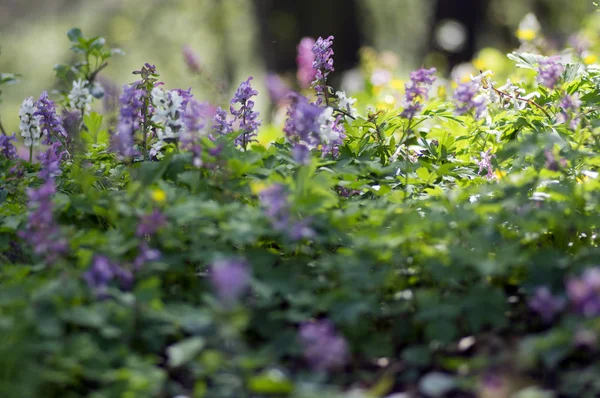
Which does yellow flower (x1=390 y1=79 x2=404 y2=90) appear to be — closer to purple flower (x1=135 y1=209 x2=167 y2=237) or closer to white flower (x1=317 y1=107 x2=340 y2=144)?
white flower (x1=317 y1=107 x2=340 y2=144)

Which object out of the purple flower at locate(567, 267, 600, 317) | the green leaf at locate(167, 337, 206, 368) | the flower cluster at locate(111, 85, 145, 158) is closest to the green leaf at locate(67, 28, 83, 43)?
the flower cluster at locate(111, 85, 145, 158)

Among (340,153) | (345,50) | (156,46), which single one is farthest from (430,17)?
(340,153)

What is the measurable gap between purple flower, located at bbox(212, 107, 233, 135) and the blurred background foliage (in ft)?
19.2

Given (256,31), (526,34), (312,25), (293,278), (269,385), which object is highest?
(256,31)

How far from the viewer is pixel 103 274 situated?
1.93 m

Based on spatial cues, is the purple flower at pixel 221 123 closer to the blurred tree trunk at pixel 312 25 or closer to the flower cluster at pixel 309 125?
the flower cluster at pixel 309 125

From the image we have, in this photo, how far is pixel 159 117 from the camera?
266 cm

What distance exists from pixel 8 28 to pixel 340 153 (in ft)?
49.5

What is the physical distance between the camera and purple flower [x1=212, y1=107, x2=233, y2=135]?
307 centimetres

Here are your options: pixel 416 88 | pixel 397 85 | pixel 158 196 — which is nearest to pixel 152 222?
pixel 158 196

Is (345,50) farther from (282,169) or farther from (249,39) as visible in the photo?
(282,169)

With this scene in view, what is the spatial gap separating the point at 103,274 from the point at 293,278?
57 centimetres

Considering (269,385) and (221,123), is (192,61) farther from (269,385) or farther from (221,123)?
A: (269,385)

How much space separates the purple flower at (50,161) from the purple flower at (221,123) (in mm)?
712
